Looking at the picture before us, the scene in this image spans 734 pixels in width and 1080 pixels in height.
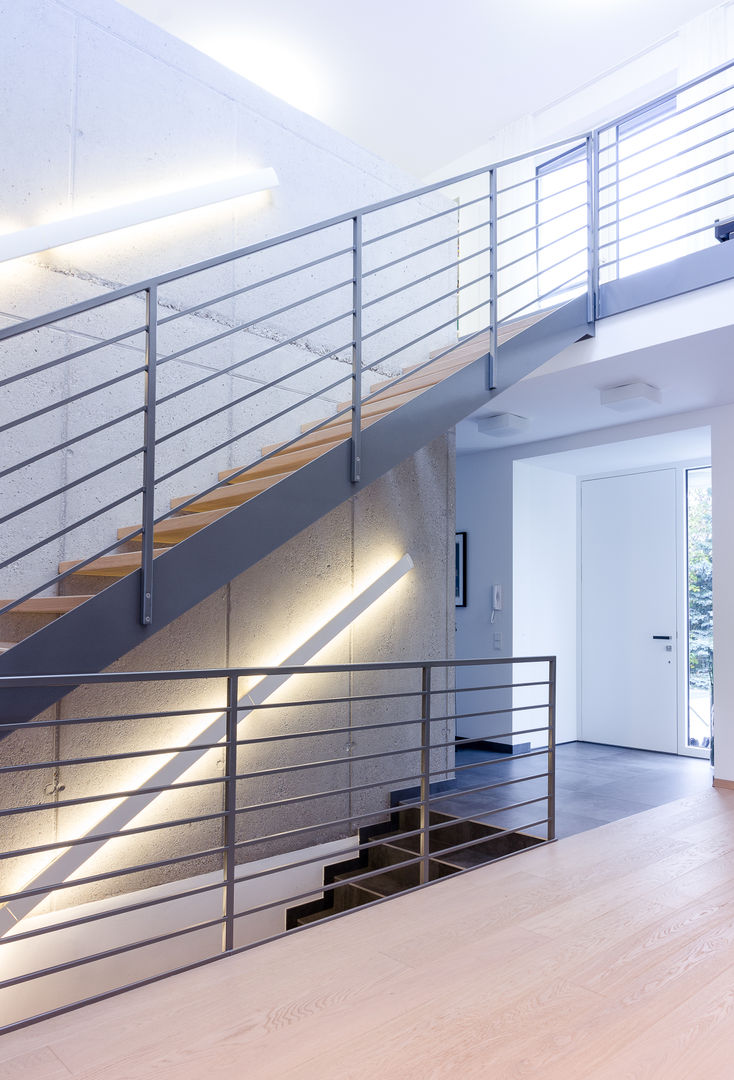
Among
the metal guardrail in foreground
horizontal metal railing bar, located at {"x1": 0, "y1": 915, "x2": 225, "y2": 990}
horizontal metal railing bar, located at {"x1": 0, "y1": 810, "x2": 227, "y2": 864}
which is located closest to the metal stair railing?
horizontal metal railing bar, located at {"x1": 0, "y1": 810, "x2": 227, "y2": 864}

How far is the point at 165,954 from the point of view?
363cm

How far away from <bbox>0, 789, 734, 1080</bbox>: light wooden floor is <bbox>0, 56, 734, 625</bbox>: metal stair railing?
3.59 feet

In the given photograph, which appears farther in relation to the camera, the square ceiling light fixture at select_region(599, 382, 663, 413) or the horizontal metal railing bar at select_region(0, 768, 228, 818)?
the square ceiling light fixture at select_region(599, 382, 663, 413)

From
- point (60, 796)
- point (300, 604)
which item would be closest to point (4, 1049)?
point (60, 796)

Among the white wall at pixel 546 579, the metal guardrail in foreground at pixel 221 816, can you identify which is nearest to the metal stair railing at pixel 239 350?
the metal guardrail in foreground at pixel 221 816

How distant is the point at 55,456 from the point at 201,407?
2.69ft

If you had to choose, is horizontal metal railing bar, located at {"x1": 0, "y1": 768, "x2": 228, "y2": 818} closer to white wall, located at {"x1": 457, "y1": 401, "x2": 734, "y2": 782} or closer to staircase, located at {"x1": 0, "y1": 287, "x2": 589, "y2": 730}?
staircase, located at {"x1": 0, "y1": 287, "x2": 589, "y2": 730}

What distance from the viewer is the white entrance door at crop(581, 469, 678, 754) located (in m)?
6.51

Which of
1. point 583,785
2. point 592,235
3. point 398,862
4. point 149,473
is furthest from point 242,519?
point 583,785

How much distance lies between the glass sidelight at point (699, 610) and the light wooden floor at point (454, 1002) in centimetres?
356

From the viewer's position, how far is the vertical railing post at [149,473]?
2.32 meters

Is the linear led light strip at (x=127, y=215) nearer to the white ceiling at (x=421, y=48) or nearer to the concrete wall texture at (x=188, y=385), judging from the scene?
the concrete wall texture at (x=188, y=385)

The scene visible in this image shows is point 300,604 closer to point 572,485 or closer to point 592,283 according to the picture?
point 592,283

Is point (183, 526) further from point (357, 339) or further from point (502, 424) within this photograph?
point (502, 424)
